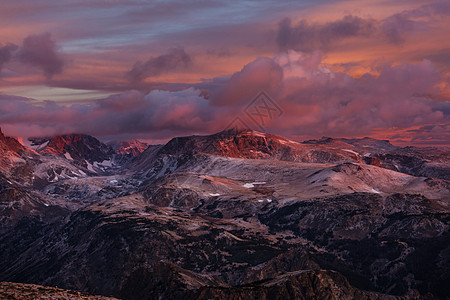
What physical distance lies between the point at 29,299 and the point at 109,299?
83.7 feet

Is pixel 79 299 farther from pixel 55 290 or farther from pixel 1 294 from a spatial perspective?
pixel 1 294

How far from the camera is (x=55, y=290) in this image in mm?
156625

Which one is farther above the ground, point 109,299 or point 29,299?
point 29,299

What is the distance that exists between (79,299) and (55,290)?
38.7 ft

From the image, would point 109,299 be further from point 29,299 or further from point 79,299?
point 29,299

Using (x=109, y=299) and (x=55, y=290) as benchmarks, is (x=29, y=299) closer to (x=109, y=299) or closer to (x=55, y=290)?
(x=55, y=290)

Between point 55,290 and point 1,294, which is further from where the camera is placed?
point 55,290

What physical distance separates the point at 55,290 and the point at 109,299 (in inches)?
660

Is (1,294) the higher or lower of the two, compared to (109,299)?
higher

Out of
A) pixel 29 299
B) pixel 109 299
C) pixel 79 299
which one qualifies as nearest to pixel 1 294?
pixel 29 299

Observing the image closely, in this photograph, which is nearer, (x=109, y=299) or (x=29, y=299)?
(x=29, y=299)

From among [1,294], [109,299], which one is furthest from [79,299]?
[1,294]

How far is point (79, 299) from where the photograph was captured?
149625mm

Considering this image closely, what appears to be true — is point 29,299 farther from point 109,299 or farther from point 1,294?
point 109,299
